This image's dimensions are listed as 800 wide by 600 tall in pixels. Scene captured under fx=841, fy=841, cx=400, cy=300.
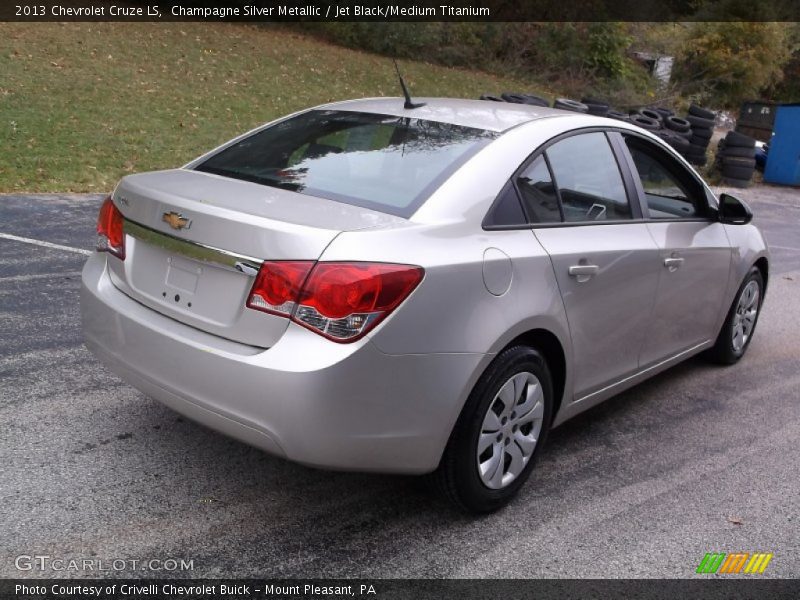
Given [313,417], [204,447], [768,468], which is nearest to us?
[313,417]

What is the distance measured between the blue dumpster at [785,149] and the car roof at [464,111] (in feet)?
51.7

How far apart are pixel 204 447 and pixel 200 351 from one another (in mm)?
969

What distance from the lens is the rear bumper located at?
112 inches

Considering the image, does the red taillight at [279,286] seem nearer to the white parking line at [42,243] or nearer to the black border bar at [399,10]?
the white parking line at [42,243]

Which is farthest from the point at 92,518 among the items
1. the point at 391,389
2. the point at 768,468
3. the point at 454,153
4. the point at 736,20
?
the point at 736,20

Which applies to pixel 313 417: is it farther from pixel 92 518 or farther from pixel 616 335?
pixel 616 335

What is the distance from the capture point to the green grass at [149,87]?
11.5m

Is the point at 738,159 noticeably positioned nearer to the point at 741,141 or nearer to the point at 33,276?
the point at 741,141

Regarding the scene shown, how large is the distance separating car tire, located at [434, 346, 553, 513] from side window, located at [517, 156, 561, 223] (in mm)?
609

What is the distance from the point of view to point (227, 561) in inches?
118

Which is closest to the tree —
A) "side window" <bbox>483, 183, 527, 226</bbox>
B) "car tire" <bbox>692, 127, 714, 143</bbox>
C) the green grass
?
the green grass

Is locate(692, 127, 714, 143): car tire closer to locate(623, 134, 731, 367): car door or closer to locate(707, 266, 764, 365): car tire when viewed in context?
locate(707, 266, 764, 365): car tire

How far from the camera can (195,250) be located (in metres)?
3.10

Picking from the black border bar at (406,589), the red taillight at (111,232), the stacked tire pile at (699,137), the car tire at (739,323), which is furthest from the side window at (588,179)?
the stacked tire pile at (699,137)
